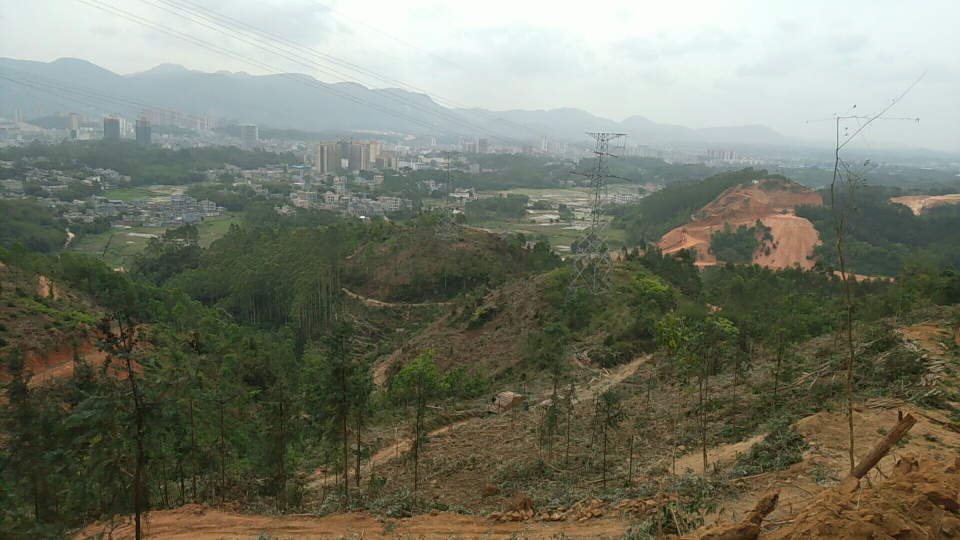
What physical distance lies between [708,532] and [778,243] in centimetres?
5656

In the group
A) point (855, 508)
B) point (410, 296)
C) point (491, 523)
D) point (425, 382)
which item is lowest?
point (410, 296)

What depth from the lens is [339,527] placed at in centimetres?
841

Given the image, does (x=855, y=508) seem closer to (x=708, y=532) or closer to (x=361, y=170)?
(x=708, y=532)

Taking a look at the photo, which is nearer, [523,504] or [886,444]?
[886,444]

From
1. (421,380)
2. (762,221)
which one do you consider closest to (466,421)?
(421,380)

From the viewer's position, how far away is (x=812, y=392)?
36.6ft

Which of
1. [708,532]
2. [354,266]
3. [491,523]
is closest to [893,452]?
[708,532]

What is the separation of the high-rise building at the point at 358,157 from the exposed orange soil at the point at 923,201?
10075 cm

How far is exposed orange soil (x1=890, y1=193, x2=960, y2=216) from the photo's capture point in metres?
57.7

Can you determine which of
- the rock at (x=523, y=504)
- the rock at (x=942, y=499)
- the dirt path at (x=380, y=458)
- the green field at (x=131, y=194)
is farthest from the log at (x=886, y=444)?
the green field at (x=131, y=194)

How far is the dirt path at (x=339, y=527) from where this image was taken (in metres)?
7.43

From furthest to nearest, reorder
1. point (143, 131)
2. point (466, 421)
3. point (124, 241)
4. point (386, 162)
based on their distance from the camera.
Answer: point (386, 162) < point (143, 131) < point (124, 241) < point (466, 421)

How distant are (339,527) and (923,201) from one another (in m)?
72.9

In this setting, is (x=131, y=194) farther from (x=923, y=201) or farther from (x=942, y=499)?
(x=923, y=201)
